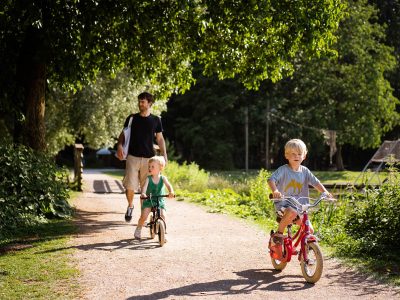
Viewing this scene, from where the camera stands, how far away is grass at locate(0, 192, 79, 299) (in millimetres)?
5484

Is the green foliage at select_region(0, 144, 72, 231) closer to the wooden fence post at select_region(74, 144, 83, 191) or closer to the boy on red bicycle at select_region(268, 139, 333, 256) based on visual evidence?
the boy on red bicycle at select_region(268, 139, 333, 256)

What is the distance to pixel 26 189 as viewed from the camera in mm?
10062

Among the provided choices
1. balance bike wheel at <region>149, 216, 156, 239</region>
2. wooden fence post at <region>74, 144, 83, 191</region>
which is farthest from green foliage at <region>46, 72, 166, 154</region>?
balance bike wheel at <region>149, 216, 156, 239</region>

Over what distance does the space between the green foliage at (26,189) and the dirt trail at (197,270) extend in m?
1.09

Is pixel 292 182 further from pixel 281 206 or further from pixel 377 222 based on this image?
pixel 377 222

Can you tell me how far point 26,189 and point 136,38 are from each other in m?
4.63

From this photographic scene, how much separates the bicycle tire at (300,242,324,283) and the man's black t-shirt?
399 cm

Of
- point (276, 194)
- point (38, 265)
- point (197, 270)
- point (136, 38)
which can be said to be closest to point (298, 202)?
point (276, 194)

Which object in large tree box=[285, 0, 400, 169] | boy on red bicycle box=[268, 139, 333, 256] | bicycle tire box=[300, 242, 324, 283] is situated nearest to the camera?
bicycle tire box=[300, 242, 324, 283]

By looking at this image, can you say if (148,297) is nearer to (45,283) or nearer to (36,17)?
(45,283)

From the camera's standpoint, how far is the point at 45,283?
5805mm

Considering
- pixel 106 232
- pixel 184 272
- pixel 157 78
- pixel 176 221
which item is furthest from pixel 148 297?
pixel 157 78

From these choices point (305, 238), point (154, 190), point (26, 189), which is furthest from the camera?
point (26, 189)

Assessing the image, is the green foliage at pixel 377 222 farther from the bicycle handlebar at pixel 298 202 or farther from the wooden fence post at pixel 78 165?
the wooden fence post at pixel 78 165
